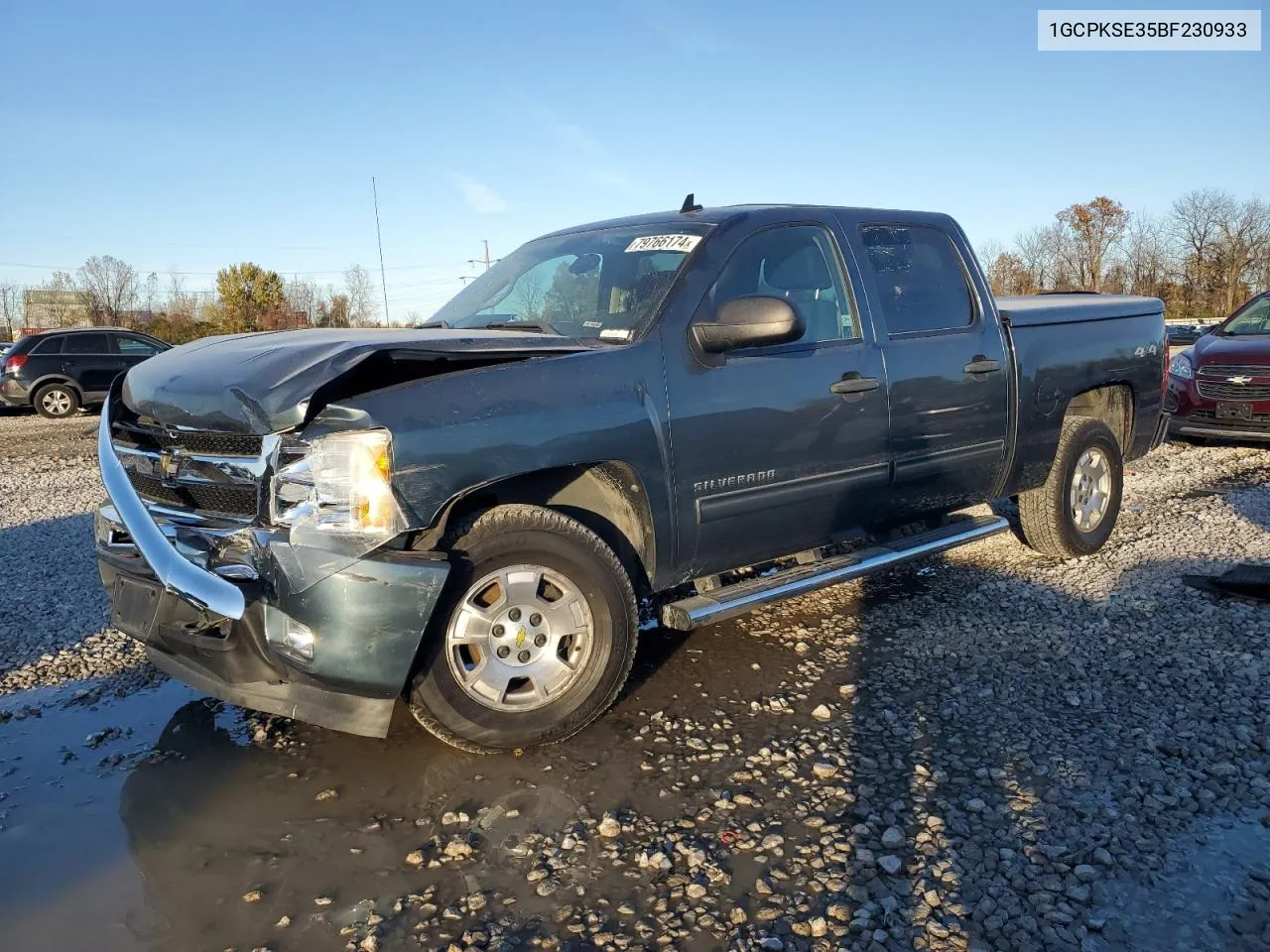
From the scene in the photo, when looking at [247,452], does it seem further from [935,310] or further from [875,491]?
[935,310]

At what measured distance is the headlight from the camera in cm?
288

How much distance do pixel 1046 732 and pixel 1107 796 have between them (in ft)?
1.51

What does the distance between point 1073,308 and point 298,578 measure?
182 inches

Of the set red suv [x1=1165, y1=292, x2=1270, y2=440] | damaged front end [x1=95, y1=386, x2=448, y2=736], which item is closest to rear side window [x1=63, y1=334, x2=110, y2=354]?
damaged front end [x1=95, y1=386, x2=448, y2=736]

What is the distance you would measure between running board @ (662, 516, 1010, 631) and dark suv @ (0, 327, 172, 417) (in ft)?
50.0

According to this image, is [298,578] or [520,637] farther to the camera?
[520,637]

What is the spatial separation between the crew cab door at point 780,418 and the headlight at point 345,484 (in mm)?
1169

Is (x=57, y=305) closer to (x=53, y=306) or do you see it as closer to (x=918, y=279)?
(x=53, y=306)

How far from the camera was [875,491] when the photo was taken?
14.3 ft

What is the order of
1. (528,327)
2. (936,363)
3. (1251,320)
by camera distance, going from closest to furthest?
(528,327)
(936,363)
(1251,320)

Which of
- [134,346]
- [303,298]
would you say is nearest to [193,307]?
[303,298]

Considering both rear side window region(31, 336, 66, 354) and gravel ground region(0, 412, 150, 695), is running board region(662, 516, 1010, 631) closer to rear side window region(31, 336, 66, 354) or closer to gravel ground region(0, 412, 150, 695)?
gravel ground region(0, 412, 150, 695)

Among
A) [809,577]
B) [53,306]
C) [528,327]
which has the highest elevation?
[53,306]

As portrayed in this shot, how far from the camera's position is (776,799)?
2973mm
